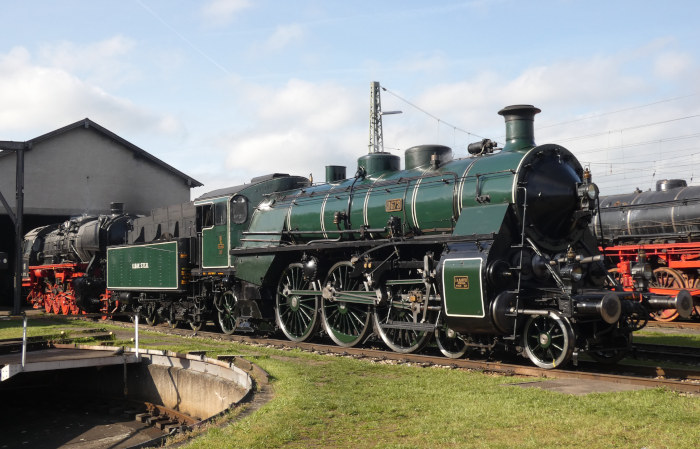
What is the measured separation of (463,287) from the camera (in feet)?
36.0

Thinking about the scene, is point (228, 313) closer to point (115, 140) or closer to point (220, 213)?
point (220, 213)

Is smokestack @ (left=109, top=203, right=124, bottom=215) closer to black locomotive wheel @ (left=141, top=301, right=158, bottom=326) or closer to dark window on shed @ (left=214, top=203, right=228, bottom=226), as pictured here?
black locomotive wheel @ (left=141, top=301, right=158, bottom=326)

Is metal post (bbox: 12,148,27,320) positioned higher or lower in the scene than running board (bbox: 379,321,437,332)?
higher

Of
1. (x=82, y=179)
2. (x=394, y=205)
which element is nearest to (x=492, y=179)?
(x=394, y=205)

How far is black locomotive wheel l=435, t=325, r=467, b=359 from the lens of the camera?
11.9 metres

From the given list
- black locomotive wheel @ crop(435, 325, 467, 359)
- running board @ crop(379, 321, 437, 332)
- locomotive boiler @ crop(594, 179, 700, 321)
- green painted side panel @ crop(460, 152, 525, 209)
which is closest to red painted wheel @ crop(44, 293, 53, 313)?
running board @ crop(379, 321, 437, 332)

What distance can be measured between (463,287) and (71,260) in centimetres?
2212

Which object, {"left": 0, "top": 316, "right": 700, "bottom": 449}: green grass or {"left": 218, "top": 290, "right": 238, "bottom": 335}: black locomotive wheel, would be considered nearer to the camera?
{"left": 0, "top": 316, "right": 700, "bottom": 449}: green grass

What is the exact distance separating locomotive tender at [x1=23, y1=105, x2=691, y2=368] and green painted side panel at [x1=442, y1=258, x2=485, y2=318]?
21 mm

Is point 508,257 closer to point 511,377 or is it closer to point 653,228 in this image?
point 511,377

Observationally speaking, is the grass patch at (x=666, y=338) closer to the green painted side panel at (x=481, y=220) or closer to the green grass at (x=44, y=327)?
the green painted side panel at (x=481, y=220)

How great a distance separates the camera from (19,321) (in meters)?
23.4

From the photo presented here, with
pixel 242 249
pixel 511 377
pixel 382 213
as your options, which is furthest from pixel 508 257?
pixel 242 249

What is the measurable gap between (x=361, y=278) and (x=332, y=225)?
1.55m
